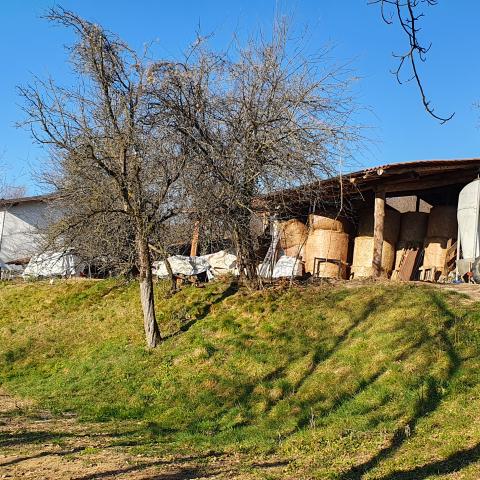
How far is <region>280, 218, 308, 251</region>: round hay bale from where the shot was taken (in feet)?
65.2

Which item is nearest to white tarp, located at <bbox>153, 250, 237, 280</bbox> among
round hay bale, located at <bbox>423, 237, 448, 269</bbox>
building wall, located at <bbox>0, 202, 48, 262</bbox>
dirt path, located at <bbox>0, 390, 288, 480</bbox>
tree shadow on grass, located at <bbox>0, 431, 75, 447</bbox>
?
round hay bale, located at <bbox>423, 237, 448, 269</bbox>

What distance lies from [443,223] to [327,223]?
332cm

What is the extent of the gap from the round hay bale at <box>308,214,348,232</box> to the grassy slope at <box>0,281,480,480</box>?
365cm

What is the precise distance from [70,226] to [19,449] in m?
6.10

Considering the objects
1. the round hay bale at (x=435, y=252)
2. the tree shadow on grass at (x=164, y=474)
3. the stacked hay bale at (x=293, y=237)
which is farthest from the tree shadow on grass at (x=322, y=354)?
the stacked hay bale at (x=293, y=237)

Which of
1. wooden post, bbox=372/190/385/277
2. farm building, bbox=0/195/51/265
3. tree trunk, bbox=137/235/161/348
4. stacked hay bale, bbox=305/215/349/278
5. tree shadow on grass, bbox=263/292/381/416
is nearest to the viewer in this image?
tree shadow on grass, bbox=263/292/381/416

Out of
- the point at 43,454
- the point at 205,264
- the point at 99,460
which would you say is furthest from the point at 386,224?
the point at 43,454

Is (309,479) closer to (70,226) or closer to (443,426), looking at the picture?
(443,426)

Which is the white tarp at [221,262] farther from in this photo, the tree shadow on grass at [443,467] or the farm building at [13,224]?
the farm building at [13,224]

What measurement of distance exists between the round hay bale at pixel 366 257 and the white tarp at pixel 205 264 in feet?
12.2

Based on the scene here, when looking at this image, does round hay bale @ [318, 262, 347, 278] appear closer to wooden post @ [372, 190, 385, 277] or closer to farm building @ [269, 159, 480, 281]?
farm building @ [269, 159, 480, 281]

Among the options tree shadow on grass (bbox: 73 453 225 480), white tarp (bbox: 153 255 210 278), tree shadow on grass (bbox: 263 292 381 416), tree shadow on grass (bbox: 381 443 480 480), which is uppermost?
white tarp (bbox: 153 255 210 278)

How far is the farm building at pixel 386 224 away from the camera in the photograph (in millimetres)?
15695

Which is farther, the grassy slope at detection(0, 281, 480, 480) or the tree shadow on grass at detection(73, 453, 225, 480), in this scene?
the grassy slope at detection(0, 281, 480, 480)
